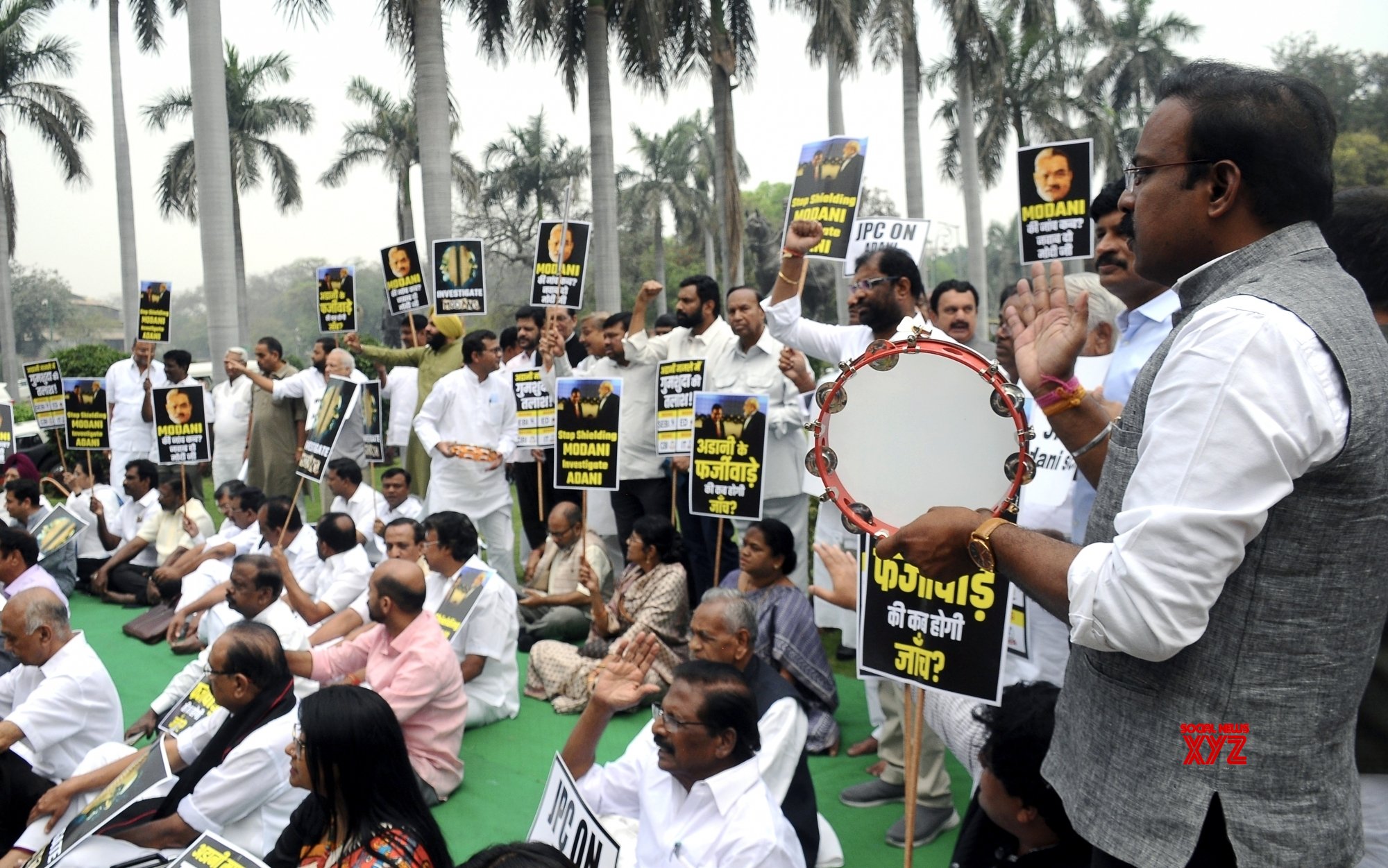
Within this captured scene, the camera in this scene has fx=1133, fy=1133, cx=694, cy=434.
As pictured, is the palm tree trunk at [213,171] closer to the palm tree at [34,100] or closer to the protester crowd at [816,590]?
the protester crowd at [816,590]

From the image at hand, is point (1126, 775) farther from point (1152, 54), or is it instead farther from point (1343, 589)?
point (1152, 54)

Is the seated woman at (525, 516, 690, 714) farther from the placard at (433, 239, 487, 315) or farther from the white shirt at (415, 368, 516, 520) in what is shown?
the placard at (433, 239, 487, 315)

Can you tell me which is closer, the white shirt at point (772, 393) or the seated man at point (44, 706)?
the seated man at point (44, 706)

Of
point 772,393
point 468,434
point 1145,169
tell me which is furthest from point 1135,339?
point 468,434

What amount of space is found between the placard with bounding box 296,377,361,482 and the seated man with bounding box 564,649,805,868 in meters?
5.19

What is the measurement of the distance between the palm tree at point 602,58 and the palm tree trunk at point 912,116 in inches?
257

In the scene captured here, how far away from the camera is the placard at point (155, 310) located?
11.1 metres

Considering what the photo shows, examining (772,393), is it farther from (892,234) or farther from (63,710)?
(63,710)

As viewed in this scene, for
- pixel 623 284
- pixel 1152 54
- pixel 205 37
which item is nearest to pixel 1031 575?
pixel 205 37

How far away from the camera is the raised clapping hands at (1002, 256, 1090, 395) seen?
7.78ft

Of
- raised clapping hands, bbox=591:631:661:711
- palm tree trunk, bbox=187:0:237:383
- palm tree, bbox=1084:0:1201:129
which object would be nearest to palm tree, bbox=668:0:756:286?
palm tree trunk, bbox=187:0:237:383

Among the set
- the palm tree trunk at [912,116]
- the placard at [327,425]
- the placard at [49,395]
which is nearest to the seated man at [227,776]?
the placard at [327,425]

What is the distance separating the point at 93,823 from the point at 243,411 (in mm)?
6931

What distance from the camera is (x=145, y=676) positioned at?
7.52m
